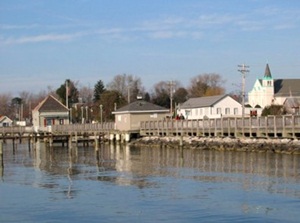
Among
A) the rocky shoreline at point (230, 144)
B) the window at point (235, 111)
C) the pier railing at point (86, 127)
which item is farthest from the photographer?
the window at point (235, 111)

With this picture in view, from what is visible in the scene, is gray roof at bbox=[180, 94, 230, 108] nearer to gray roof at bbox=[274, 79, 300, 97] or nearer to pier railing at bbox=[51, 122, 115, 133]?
pier railing at bbox=[51, 122, 115, 133]

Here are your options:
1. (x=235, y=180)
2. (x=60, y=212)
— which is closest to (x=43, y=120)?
(x=235, y=180)

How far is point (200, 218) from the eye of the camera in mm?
25000

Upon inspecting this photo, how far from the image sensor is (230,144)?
207 feet

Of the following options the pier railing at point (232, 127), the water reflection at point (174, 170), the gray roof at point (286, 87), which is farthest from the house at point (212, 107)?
the water reflection at point (174, 170)

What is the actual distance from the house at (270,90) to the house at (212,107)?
106 ft

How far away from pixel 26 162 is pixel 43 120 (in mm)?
62616

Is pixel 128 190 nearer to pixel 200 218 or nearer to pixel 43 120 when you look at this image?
pixel 200 218

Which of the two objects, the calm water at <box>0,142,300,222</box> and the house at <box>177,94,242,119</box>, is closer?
the calm water at <box>0,142,300,222</box>

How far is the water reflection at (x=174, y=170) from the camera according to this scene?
35.7 m

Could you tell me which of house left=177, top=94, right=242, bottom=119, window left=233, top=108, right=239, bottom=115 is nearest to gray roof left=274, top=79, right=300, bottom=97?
window left=233, top=108, right=239, bottom=115

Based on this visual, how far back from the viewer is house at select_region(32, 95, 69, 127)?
383 feet

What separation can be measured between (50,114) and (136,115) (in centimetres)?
3452

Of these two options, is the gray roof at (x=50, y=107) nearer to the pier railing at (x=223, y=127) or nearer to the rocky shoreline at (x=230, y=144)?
the pier railing at (x=223, y=127)
